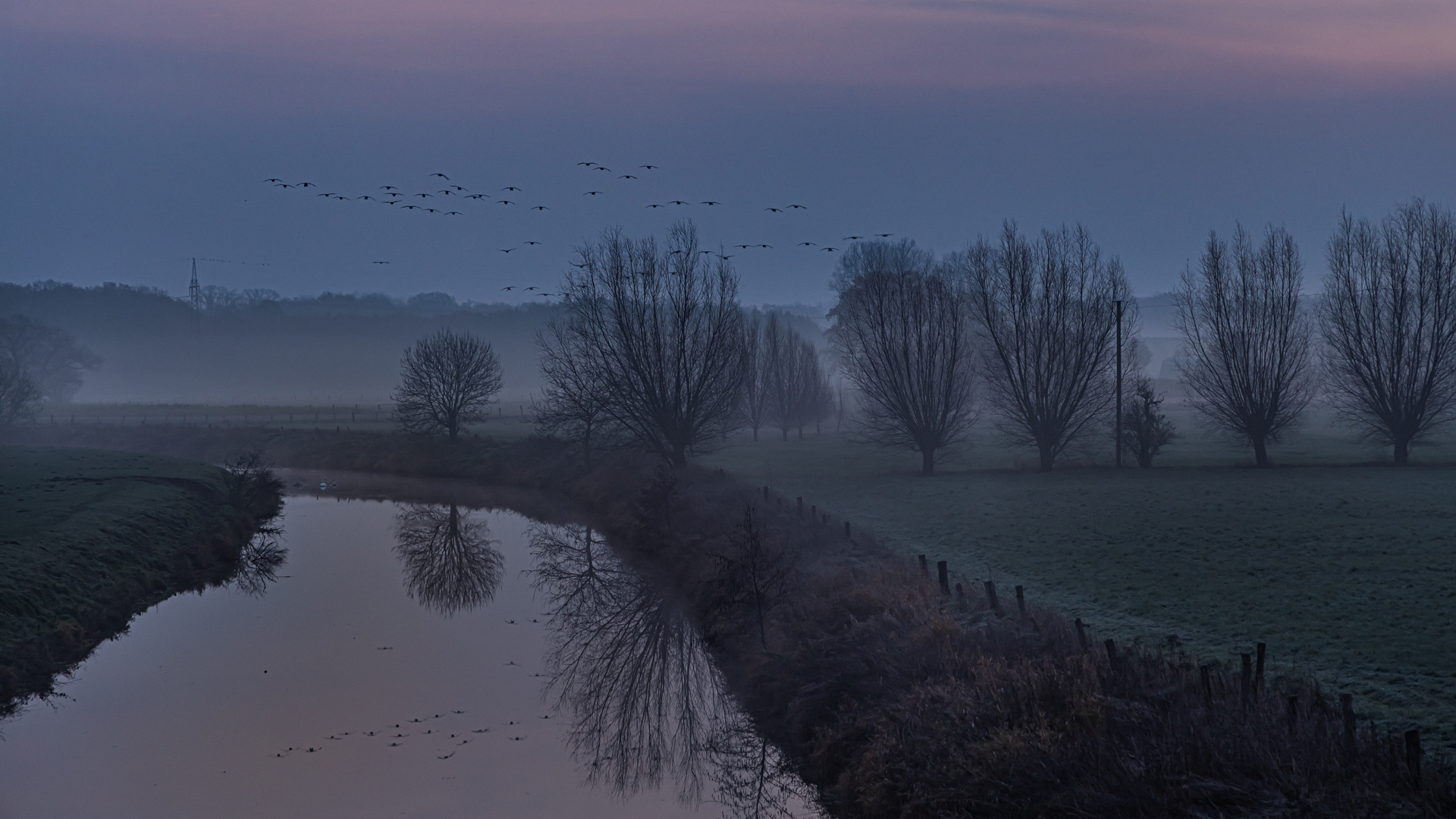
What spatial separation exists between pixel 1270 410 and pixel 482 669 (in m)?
39.6

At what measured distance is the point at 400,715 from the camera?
1700 centimetres

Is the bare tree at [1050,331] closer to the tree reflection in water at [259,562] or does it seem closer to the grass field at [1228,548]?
the grass field at [1228,548]

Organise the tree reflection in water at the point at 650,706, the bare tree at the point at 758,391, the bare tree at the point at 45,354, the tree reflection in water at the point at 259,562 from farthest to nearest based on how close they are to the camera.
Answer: the bare tree at the point at 45,354 → the bare tree at the point at 758,391 → the tree reflection in water at the point at 259,562 → the tree reflection in water at the point at 650,706

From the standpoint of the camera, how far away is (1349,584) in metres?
18.6

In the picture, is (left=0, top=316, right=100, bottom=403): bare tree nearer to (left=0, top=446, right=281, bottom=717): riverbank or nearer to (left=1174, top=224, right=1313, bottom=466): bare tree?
(left=0, top=446, right=281, bottom=717): riverbank

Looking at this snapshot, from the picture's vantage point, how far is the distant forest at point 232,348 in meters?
154

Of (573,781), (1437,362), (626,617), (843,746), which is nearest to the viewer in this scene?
(843,746)

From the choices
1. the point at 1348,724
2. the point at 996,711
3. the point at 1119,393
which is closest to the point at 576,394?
the point at 1119,393

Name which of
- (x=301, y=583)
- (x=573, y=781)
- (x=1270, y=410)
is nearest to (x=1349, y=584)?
(x=573, y=781)

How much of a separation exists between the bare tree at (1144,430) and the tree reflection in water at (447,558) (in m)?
28.9

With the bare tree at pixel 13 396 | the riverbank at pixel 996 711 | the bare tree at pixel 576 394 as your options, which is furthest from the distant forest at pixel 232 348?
the riverbank at pixel 996 711

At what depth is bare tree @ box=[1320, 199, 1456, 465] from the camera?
44.2 metres

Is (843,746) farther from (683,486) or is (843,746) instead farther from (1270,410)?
(1270,410)

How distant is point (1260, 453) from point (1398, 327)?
7.94 metres
